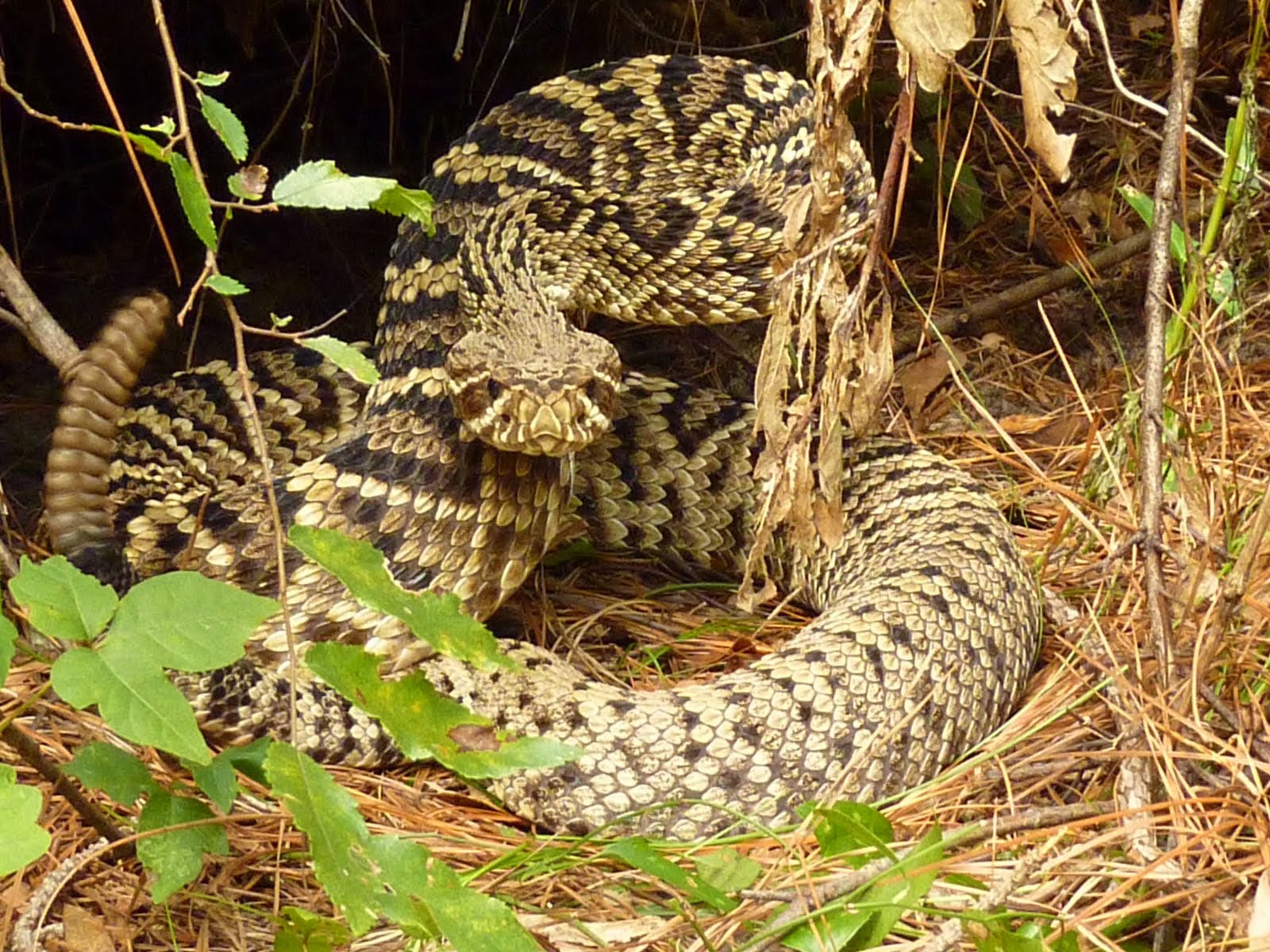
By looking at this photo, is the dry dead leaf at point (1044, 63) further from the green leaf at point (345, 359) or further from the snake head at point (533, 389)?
the green leaf at point (345, 359)

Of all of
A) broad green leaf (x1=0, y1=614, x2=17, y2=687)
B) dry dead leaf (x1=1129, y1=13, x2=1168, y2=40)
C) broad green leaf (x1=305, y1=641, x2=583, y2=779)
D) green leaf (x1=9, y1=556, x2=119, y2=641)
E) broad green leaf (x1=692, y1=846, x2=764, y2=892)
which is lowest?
broad green leaf (x1=692, y1=846, x2=764, y2=892)

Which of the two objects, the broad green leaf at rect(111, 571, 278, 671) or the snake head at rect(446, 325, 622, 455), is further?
the snake head at rect(446, 325, 622, 455)

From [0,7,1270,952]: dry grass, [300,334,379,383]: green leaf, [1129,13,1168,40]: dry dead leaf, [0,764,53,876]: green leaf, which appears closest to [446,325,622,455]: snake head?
[0,7,1270,952]: dry grass

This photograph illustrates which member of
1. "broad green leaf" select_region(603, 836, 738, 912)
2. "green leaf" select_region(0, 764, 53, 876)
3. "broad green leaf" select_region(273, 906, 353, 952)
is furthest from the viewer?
"broad green leaf" select_region(603, 836, 738, 912)

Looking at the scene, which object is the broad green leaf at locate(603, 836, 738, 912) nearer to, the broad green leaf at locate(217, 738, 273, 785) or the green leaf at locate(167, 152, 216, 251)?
the broad green leaf at locate(217, 738, 273, 785)

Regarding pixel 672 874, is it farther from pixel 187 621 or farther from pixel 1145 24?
pixel 1145 24

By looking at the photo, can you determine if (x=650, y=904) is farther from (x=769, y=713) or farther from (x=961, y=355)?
(x=961, y=355)
